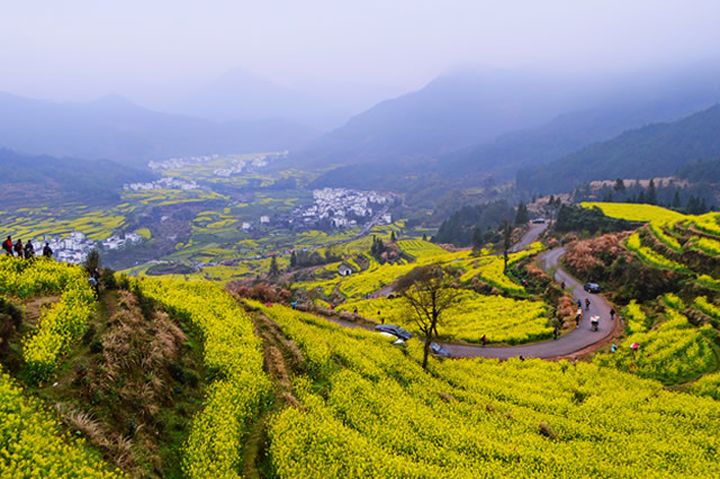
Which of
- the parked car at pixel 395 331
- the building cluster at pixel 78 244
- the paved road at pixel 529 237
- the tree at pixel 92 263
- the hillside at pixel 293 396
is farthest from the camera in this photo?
the building cluster at pixel 78 244

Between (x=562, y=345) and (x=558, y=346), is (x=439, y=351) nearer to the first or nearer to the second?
(x=558, y=346)

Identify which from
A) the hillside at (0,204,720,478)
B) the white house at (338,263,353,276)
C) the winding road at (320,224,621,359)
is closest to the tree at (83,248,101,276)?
the hillside at (0,204,720,478)

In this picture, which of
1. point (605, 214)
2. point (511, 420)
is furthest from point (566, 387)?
point (605, 214)

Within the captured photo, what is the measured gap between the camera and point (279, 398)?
72.1 ft

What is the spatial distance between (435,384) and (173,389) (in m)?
17.9

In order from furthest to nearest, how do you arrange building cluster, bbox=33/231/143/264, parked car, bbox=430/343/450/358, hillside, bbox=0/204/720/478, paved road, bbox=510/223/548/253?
building cluster, bbox=33/231/143/264 → paved road, bbox=510/223/548/253 → parked car, bbox=430/343/450/358 → hillside, bbox=0/204/720/478

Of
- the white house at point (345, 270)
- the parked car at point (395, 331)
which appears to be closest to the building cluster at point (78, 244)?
the white house at point (345, 270)

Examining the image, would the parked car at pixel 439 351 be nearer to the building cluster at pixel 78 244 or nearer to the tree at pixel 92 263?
the tree at pixel 92 263

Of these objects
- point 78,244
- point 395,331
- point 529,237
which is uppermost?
point 395,331

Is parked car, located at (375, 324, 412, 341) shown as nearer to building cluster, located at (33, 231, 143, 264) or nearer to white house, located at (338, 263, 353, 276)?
white house, located at (338, 263, 353, 276)

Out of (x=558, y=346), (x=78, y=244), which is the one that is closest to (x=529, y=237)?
(x=558, y=346)

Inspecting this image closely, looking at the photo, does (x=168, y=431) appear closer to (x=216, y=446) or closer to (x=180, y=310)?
(x=216, y=446)

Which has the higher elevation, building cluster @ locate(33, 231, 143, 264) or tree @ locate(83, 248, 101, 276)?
tree @ locate(83, 248, 101, 276)

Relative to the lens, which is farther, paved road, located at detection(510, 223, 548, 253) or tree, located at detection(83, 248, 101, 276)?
paved road, located at detection(510, 223, 548, 253)
